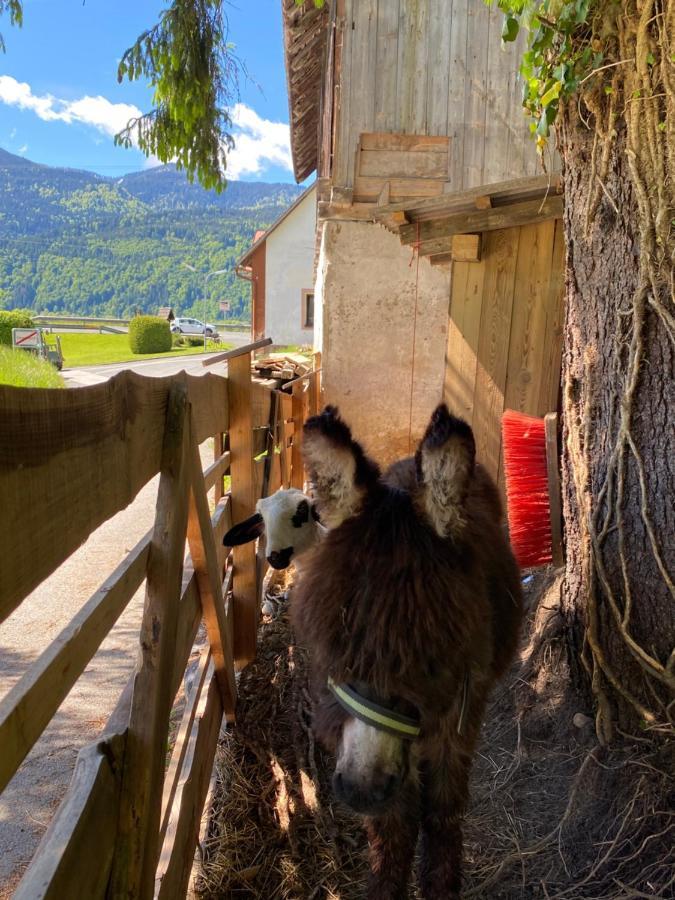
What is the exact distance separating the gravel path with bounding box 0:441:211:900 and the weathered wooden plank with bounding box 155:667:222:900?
33.0 inches

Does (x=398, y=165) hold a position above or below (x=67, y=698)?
above

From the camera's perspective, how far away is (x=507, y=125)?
820cm

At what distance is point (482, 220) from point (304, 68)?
7.39m

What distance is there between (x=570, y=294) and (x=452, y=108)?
6.37m

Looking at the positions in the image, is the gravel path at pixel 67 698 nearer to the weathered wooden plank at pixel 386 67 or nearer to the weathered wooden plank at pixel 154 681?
the weathered wooden plank at pixel 154 681

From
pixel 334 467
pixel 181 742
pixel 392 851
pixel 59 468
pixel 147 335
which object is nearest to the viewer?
pixel 59 468

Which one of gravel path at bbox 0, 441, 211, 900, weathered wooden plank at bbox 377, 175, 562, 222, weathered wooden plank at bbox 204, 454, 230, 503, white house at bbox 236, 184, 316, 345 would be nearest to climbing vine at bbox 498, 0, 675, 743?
weathered wooden plank at bbox 204, 454, 230, 503

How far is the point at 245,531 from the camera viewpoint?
2701mm

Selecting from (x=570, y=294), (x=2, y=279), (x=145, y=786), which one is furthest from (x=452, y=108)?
(x=2, y=279)

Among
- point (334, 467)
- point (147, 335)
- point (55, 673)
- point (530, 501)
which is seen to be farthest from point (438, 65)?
point (147, 335)

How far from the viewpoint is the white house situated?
36.2 meters

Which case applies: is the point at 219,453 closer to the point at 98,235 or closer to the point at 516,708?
the point at 516,708

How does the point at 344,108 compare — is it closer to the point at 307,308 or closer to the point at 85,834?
the point at 85,834

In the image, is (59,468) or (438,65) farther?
(438,65)
